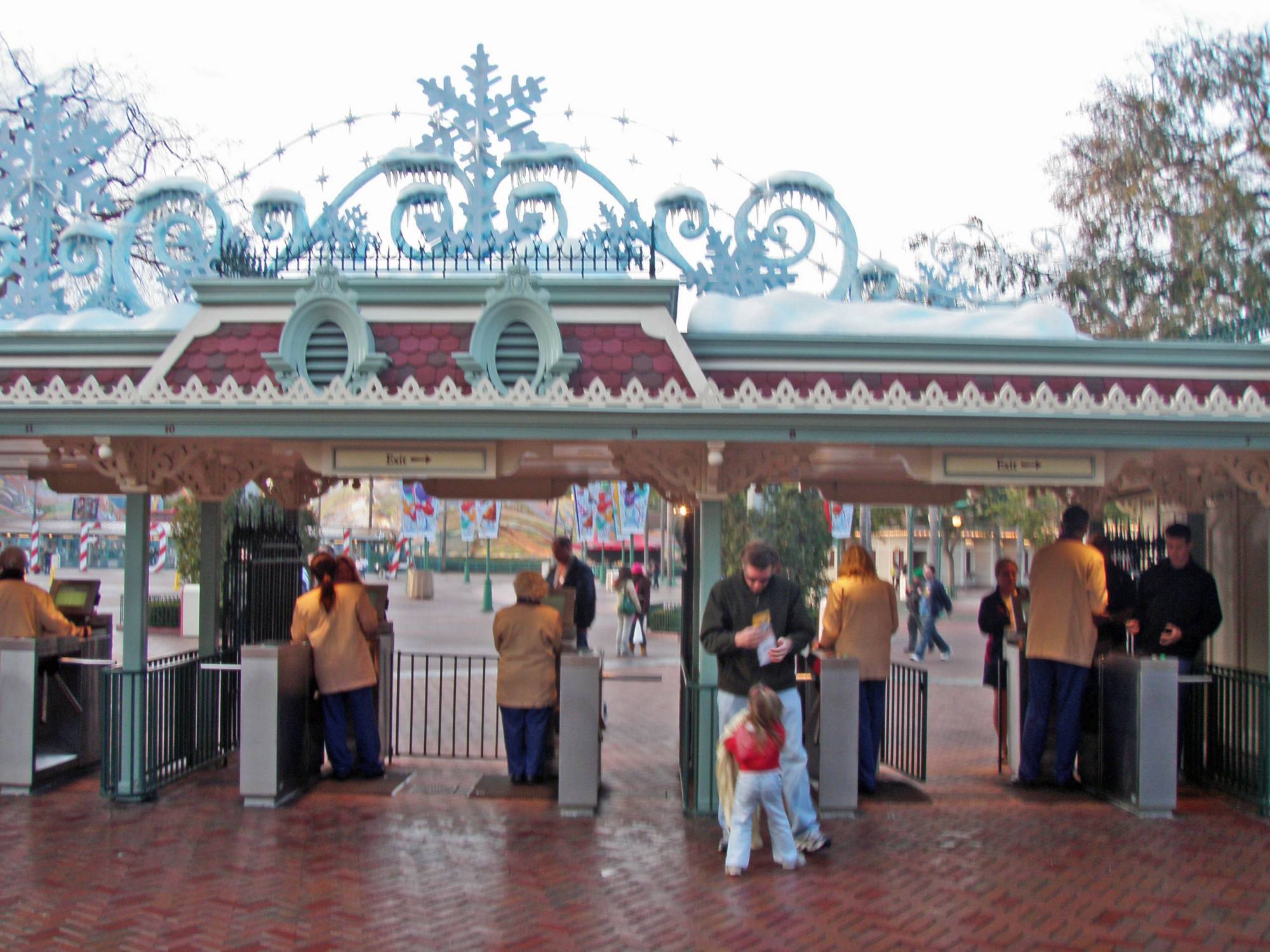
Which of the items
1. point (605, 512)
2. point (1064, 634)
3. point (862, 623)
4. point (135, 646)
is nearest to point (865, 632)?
point (862, 623)

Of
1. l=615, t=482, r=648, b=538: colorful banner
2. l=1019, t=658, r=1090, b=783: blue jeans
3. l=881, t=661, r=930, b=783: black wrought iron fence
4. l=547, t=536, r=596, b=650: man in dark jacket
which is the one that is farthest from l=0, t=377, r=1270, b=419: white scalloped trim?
l=615, t=482, r=648, b=538: colorful banner

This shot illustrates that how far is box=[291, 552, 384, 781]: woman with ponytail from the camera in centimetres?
787

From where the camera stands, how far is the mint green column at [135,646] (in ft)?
24.5

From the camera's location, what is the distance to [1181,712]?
854 centimetres

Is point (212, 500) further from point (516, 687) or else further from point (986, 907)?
point (986, 907)

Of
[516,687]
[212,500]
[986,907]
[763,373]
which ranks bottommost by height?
[986,907]

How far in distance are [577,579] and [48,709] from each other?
15.3ft

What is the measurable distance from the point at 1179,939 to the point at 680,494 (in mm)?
4081

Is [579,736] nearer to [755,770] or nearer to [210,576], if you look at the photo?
[755,770]

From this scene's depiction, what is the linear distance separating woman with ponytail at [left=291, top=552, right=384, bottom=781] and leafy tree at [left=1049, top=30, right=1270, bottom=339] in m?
14.8

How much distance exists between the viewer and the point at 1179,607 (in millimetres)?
7871

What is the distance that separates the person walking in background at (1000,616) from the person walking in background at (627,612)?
10.6 metres

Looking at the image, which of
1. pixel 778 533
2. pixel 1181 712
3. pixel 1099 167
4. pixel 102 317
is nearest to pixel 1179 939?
pixel 1181 712

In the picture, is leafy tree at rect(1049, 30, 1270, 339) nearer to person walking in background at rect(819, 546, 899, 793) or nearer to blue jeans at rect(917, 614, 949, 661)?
blue jeans at rect(917, 614, 949, 661)
